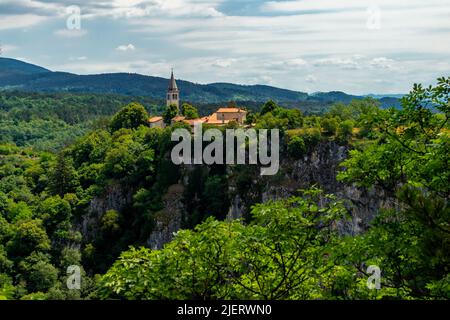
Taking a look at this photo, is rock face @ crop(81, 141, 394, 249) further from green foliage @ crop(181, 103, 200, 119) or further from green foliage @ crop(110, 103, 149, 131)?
green foliage @ crop(110, 103, 149, 131)

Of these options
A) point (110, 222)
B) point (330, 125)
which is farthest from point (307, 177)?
point (110, 222)

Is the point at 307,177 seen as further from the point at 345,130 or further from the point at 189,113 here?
the point at 189,113

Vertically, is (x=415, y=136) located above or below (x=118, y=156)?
above

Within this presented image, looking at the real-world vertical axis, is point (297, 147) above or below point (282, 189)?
above

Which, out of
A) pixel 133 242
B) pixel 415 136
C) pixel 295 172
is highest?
pixel 415 136

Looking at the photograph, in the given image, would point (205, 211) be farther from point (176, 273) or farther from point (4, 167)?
point (176, 273)

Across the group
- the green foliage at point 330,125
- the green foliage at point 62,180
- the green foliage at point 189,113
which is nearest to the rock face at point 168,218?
the green foliage at point 62,180

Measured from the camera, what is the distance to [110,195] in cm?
7000

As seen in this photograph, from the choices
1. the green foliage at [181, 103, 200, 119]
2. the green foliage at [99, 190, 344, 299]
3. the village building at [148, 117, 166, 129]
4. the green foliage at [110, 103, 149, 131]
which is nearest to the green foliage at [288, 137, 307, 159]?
the green foliage at [181, 103, 200, 119]

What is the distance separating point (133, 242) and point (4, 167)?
38.6m

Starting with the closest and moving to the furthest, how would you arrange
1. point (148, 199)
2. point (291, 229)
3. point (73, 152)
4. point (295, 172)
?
point (291, 229) → point (295, 172) → point (148, 199) → point (73, 152)

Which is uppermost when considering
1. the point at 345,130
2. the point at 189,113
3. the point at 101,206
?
the point at 189,113

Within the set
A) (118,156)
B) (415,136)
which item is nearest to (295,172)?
(118,156)

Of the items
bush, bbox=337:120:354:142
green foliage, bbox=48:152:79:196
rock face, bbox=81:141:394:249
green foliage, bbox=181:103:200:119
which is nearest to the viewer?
rock face, bbox=81:141:394:249
